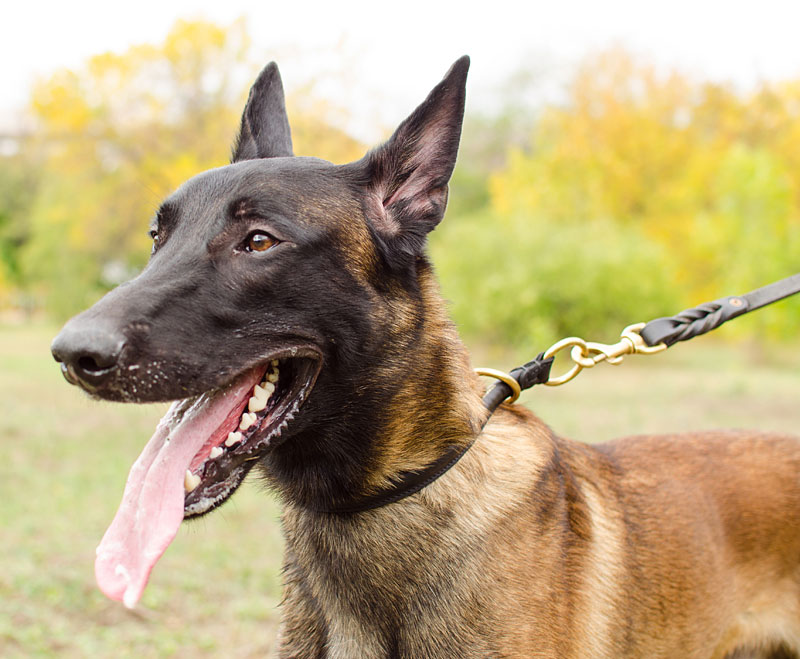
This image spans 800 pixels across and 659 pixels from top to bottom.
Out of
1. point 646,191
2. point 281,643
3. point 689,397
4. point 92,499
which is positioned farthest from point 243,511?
point 646,191

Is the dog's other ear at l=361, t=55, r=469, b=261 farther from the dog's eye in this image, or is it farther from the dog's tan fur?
the dog's eye

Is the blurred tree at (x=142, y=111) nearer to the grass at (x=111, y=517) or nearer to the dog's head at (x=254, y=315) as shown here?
the grass at (x=111, y=517)

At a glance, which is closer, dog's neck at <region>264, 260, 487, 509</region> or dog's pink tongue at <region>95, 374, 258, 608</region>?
dog's pink tongue at <region>95, 374, 258, 608</region>

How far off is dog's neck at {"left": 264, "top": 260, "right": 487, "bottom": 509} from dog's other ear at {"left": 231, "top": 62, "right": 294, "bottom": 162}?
1027mm

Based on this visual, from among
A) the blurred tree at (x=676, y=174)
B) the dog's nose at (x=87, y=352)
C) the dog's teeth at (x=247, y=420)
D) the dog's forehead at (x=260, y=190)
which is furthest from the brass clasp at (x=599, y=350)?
the blurred tree at (x=676, y=174)

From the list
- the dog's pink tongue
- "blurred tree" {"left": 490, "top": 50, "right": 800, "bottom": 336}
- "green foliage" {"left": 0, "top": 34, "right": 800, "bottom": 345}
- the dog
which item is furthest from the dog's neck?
"blurred tree" {"left": 490, "top": 50, "right": 800, "bottom": 336}

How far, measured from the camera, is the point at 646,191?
3206 centimetres

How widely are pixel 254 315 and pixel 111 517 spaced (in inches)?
211

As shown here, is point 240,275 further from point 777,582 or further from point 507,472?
point 777,582

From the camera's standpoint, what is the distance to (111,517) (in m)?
6.72

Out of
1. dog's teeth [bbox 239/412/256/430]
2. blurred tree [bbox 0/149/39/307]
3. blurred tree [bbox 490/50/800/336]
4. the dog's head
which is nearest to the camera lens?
the dog's head

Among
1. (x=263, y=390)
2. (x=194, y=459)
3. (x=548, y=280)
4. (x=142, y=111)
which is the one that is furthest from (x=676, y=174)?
(x=194, y=459)

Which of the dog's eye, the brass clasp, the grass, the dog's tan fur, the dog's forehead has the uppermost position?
the dog's forehead

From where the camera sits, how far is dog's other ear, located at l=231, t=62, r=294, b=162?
297 centimetres
